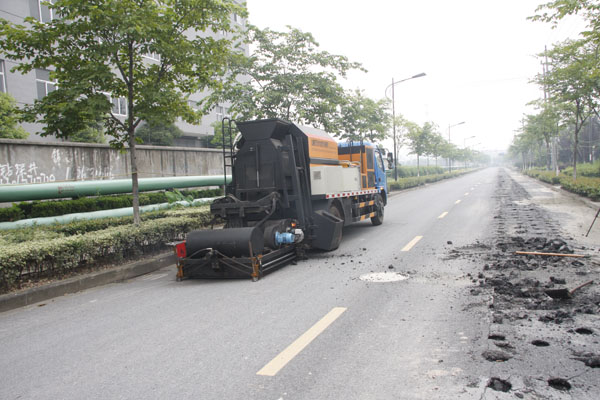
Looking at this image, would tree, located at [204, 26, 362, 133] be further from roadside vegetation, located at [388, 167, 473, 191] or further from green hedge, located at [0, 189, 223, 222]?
roadside vegetation, located at [388, 167, 473, 191]

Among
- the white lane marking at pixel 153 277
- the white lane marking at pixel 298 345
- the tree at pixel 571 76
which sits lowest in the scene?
the white lane marking at pixel 153 277

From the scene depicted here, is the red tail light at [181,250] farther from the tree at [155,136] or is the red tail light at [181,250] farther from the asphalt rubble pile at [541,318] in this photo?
the tree at [155,136]

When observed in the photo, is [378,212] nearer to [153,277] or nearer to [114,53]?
[153,277]

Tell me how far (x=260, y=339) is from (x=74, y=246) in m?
4.64

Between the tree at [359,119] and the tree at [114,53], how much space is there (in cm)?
882

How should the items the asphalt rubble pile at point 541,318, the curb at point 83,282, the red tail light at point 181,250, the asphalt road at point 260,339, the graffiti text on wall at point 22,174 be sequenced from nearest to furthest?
1. the asphalt rubble pile at point 541,318
2. the asphalt road at point 260,339
3. the curb at point 83,282
4. the red tail light at point 181,250
5. the graffiti text on wall at point 22,174

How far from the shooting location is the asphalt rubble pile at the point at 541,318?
3.37 meters

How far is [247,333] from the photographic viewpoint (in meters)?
4.74

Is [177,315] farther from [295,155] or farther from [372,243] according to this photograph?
[372,243]

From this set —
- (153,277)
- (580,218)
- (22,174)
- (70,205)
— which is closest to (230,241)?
(153,277)

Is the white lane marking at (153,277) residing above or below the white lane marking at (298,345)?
below

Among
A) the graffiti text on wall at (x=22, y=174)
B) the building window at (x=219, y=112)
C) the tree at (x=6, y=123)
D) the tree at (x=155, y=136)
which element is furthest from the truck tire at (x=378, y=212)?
the building window at (x=219, y=112)

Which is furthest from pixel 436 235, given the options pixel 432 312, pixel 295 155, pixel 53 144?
pixel 53 144

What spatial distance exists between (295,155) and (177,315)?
494 cm
